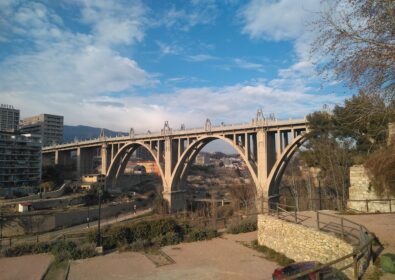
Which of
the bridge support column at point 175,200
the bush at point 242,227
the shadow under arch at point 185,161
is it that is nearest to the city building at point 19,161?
the bridge support column at point 175,200

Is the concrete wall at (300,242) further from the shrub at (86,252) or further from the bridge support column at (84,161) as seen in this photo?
the bridge support column at (84,161)

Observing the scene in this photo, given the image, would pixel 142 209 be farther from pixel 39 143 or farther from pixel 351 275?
pixel 351 275

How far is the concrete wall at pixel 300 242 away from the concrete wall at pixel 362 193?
547 cm

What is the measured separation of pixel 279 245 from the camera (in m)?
13.6

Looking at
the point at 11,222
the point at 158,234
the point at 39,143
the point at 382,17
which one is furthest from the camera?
the point at 39,143

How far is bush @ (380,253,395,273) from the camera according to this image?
7.31m

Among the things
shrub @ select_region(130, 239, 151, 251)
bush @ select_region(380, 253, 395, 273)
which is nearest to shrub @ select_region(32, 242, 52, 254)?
shrub @ select_region(130, 239, 151, 251)

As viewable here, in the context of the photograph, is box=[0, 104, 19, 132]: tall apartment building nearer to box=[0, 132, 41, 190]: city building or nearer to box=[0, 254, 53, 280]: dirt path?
box=[0, 132, 41, 190]: city building

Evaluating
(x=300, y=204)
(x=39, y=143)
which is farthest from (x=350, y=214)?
(x=39, y=143)

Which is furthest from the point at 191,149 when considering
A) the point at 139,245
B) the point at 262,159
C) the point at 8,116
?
the point at 8,116

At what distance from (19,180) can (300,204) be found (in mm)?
38558

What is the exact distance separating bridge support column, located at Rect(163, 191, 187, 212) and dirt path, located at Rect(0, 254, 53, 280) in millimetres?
28519

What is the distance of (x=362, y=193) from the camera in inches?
675

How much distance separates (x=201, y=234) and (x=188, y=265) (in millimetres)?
5355
